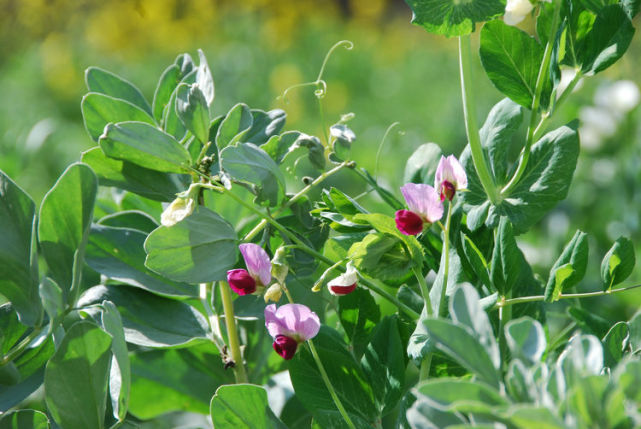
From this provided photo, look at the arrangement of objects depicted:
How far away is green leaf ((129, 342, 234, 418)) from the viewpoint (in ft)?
1.64

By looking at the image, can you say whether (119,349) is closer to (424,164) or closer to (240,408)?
(240,408)

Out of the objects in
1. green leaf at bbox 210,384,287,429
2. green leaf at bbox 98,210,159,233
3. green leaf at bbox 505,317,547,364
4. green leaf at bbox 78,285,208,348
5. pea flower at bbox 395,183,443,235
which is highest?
pea flower at bbox 395,183,443,235

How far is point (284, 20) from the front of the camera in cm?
568

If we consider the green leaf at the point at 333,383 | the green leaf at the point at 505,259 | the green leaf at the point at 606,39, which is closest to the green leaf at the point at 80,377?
the green leaf at the point at 333,383

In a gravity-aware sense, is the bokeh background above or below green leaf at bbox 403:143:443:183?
below

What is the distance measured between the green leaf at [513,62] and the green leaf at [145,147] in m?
0.19

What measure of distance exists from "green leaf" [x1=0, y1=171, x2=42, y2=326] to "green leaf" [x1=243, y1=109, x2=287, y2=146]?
0.46ft

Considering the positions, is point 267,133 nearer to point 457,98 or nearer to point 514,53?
point 514,53

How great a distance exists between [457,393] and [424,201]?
13 centimetres

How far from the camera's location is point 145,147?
1.31 feet

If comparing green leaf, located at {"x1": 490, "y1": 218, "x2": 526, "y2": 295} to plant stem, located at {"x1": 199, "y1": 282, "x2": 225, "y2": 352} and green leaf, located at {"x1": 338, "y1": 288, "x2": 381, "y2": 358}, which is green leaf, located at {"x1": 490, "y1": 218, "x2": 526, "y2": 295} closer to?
green leaf, located at {"x1": 338, "y1": 288, "x2": 381, "y2": 358}

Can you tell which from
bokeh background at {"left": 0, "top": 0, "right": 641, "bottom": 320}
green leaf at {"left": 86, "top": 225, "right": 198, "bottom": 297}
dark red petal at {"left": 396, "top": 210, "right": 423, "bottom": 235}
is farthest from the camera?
bokeh background at {"left": 0, "top": 0, "right": 641, "bottom": 320}

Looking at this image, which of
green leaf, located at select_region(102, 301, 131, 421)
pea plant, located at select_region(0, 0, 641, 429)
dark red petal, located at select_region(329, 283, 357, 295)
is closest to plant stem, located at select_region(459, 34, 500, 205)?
pea plant, located at select_region(0, 0, 641, 429)

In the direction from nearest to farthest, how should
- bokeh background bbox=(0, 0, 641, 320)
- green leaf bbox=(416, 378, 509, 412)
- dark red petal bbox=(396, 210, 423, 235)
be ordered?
green leaf bbox=(416, 378, 509, 412) → dark red petal bbox=(396, 210, 423, 235) → bokeh background bbox=(0, 0, 641, 320)
